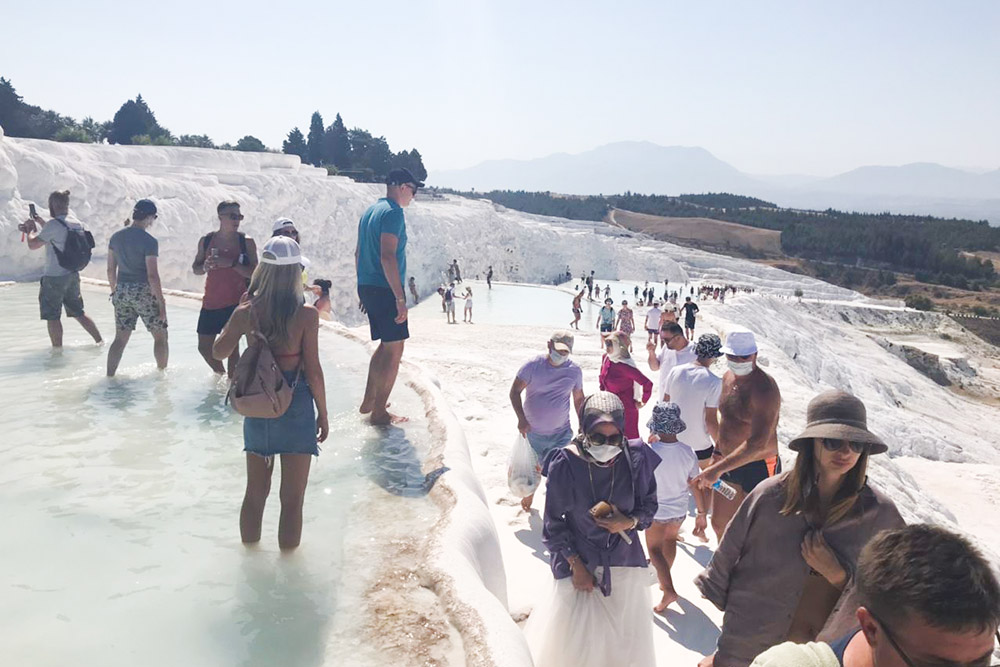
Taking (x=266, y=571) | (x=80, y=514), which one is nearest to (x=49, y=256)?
(x=80, y=514)

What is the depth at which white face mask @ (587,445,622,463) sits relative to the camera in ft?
9.15

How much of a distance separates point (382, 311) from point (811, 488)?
312cm

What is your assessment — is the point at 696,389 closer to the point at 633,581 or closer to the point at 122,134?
the point at 633,581

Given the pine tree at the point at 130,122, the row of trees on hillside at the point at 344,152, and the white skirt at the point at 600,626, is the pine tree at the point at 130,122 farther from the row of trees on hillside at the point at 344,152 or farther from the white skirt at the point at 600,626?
the white skirt at the point at 600,626

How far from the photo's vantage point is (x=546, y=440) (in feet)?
15.4

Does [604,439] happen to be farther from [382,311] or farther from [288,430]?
[382,311]

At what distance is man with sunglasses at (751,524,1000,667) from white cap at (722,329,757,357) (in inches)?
92.0

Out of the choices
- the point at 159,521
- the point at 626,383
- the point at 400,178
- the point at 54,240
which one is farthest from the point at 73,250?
the point at 626,383

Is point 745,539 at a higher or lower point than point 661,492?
higher

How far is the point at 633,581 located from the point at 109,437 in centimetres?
335

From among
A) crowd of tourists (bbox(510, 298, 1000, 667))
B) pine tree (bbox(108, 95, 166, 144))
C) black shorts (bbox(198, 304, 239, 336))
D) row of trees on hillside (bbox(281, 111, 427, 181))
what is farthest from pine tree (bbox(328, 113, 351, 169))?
crowd of tourists (bbox(510, 298, 1000, 667))

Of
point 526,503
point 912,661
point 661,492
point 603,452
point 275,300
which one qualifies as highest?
point 275,300

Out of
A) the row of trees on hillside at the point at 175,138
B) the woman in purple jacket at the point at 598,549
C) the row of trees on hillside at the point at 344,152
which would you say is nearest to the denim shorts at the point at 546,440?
the woman in purple jacket at the point at 598,549

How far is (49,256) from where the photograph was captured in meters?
6.06
